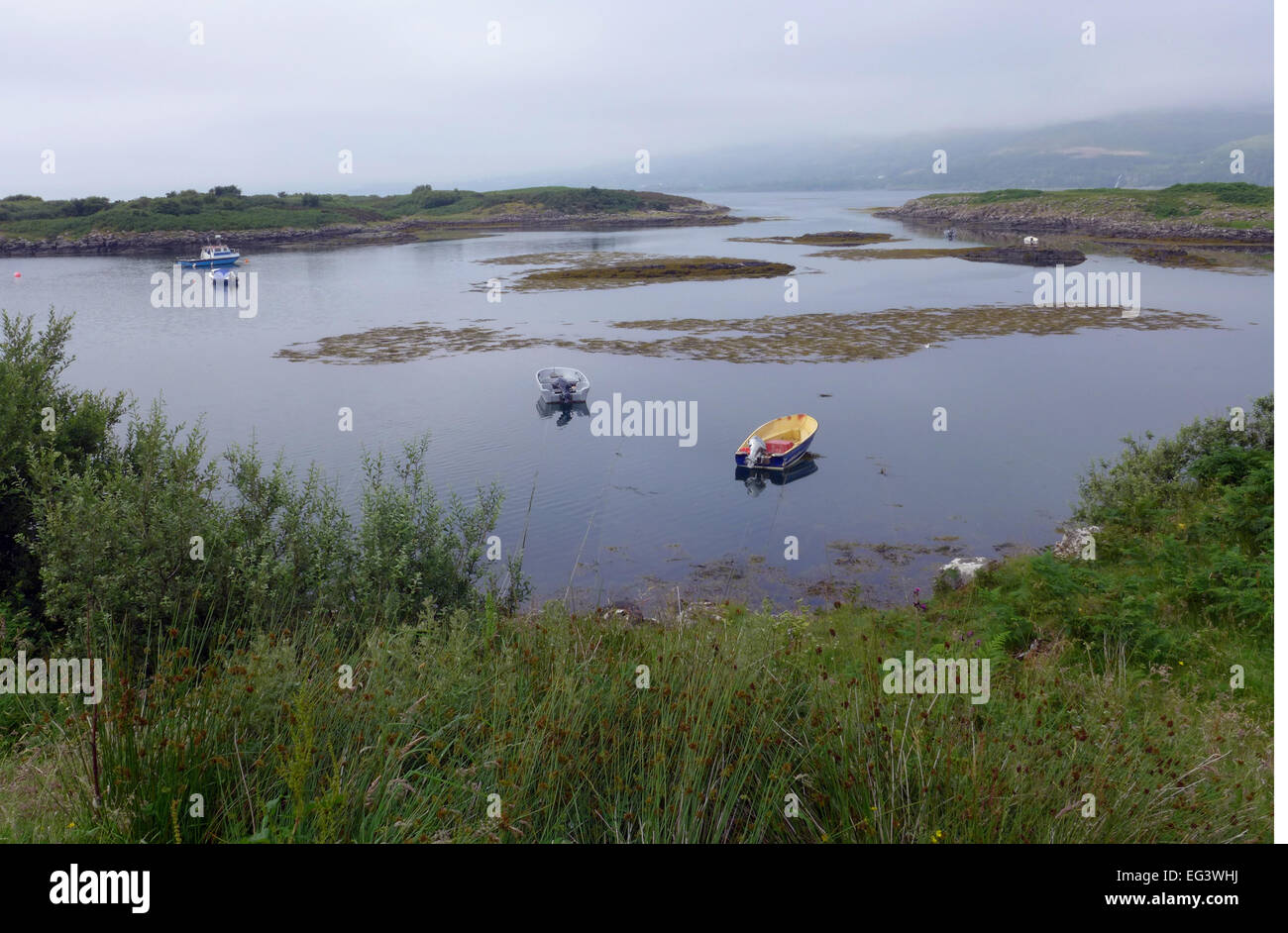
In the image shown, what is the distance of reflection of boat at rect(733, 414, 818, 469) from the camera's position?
23172 mm

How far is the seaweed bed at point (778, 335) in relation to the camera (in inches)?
1484

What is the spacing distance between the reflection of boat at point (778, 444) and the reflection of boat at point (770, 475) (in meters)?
0.16

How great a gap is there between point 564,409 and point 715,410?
16.8 feet

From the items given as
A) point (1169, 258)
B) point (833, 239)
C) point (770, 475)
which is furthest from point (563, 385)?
point (833, 239)

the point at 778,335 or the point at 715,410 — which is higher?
the point at 778,335

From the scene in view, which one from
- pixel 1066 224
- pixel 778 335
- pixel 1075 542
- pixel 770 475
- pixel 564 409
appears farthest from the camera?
pixel 1066 224

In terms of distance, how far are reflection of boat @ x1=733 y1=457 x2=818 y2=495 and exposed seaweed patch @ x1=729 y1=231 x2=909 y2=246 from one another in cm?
6841

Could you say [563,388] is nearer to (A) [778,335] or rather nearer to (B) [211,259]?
(A) [778,335]

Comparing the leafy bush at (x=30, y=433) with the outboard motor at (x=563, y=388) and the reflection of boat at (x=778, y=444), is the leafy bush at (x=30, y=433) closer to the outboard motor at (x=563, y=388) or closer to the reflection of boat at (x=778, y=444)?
the reflection of boat at (x=778, y=444)

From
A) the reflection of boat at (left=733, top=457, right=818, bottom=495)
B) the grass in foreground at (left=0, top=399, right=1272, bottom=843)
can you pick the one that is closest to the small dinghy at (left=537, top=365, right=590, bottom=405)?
the reflection of boat at (left=733, top=457, right=818, bottom=495)

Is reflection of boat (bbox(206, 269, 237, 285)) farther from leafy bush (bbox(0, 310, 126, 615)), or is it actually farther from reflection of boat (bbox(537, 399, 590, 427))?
leafy bush (bbox(0, 310, 126, 615))

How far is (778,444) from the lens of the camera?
24000mm

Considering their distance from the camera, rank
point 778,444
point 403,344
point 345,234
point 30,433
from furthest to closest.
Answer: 1. point 345,234
2. point 403,344
3. point 778,444
4. point 30,433
